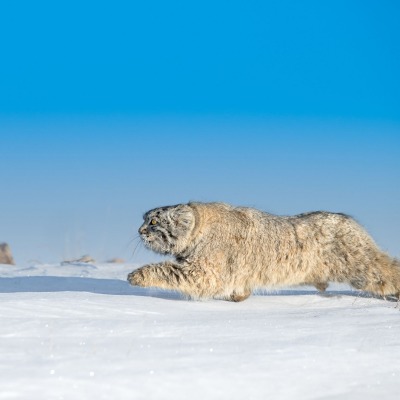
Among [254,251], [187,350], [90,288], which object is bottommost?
[187,350]

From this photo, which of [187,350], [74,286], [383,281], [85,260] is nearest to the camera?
[187,350]

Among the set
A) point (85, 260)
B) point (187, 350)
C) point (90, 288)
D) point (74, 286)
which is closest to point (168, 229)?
point (90, 288)

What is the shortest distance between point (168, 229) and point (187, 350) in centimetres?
324

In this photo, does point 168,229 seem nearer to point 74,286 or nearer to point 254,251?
point 254,251

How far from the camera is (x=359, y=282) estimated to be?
30.3 ft

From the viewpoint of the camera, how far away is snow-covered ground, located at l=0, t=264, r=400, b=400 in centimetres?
504

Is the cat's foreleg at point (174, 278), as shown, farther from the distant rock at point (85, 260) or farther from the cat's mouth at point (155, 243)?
the distant rock at point (85, 260)

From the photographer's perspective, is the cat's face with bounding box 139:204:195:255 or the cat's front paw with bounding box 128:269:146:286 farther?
the cat's face with bounding box 139:204:195:255

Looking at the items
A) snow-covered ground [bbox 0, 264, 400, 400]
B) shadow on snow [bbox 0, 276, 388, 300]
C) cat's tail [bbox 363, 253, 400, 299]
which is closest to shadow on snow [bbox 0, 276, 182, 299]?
shadow on snow [bbox 0, 276, 388, 300]

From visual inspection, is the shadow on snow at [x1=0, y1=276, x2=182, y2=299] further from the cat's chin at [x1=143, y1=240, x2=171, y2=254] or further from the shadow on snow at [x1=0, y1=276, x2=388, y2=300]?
the cat's chin at [x1=143, y1=240, x2=171, y2=254]

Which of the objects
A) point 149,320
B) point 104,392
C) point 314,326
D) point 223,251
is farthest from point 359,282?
point 104,392

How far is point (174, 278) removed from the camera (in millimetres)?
8422

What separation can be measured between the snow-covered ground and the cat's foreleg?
0.67ft

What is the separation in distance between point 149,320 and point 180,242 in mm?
2044
